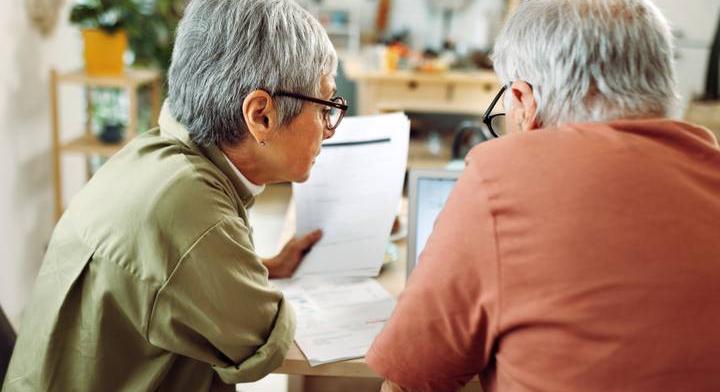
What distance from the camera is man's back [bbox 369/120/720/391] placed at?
2.56 ft

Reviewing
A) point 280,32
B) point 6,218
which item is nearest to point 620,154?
point 280,32

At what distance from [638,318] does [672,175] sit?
0.52 ft

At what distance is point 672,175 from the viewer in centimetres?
80

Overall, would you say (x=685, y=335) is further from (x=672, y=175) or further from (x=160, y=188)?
(x=160, y=188)

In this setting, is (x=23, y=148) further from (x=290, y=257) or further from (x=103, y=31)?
(x=290, y=257)

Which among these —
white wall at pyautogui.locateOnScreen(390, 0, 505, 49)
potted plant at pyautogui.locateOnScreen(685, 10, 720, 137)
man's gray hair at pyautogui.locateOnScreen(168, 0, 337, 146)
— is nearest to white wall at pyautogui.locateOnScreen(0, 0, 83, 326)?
man's gray hair at pyautogui.locateOnScreen(168, 0, 337, 146)

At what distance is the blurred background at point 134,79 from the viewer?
2.75m

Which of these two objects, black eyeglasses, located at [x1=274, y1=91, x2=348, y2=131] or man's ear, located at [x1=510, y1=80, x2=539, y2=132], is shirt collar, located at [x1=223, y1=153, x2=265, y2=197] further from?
man's ear, located at [x1=510, y1=80, x2=539, y2=132]

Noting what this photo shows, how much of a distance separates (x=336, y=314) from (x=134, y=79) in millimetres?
2031

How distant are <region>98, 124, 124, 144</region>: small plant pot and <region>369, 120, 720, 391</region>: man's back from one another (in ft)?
8.23

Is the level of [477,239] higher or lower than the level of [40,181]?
higher

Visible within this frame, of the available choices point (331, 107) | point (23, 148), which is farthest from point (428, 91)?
point (331, 107)

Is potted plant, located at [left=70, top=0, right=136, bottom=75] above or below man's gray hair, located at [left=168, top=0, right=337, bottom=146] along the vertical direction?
below

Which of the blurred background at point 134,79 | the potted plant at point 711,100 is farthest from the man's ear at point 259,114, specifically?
the potted plant at point 711,100
